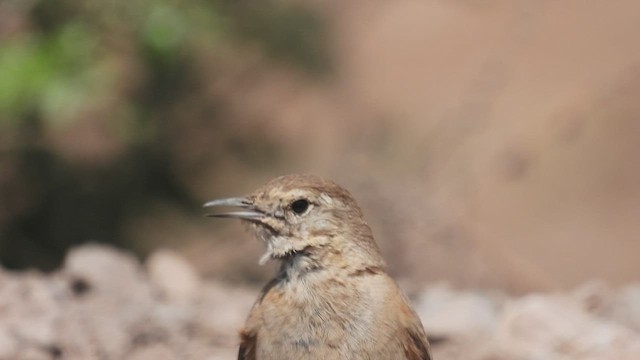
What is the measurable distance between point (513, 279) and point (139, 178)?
2.72 m

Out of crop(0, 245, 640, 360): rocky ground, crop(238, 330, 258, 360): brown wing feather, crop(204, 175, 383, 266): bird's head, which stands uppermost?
crop(0, 245, 640, 360): rocky ground

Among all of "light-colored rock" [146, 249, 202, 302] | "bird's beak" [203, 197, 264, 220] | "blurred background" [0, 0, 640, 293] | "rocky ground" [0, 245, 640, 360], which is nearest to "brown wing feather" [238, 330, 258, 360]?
"bird's beak" [203, 197, 264, 220]

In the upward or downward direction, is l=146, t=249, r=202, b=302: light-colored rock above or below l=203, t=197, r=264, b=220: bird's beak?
above

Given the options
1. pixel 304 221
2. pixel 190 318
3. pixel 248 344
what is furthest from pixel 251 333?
→ pixel 190 318

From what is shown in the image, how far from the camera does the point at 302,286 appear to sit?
5.73 metres

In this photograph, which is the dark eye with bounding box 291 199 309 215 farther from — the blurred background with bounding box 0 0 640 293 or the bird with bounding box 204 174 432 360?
the blurred background with bounding box 0 0 640 293

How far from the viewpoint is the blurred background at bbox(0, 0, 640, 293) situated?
9.80 m

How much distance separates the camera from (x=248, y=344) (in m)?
5.79

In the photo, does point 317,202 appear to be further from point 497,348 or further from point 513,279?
point 513,279

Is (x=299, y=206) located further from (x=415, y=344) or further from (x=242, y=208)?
(x=415, y=344)

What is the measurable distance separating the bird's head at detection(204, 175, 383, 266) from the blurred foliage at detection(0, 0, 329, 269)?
369 cm

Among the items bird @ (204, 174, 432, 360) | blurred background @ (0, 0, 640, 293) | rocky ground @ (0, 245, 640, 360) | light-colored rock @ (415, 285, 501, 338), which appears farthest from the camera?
blurred background @ (0, 0, 640, 293)

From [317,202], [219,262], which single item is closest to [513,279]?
[219,262]

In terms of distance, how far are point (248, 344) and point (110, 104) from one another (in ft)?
16.9
